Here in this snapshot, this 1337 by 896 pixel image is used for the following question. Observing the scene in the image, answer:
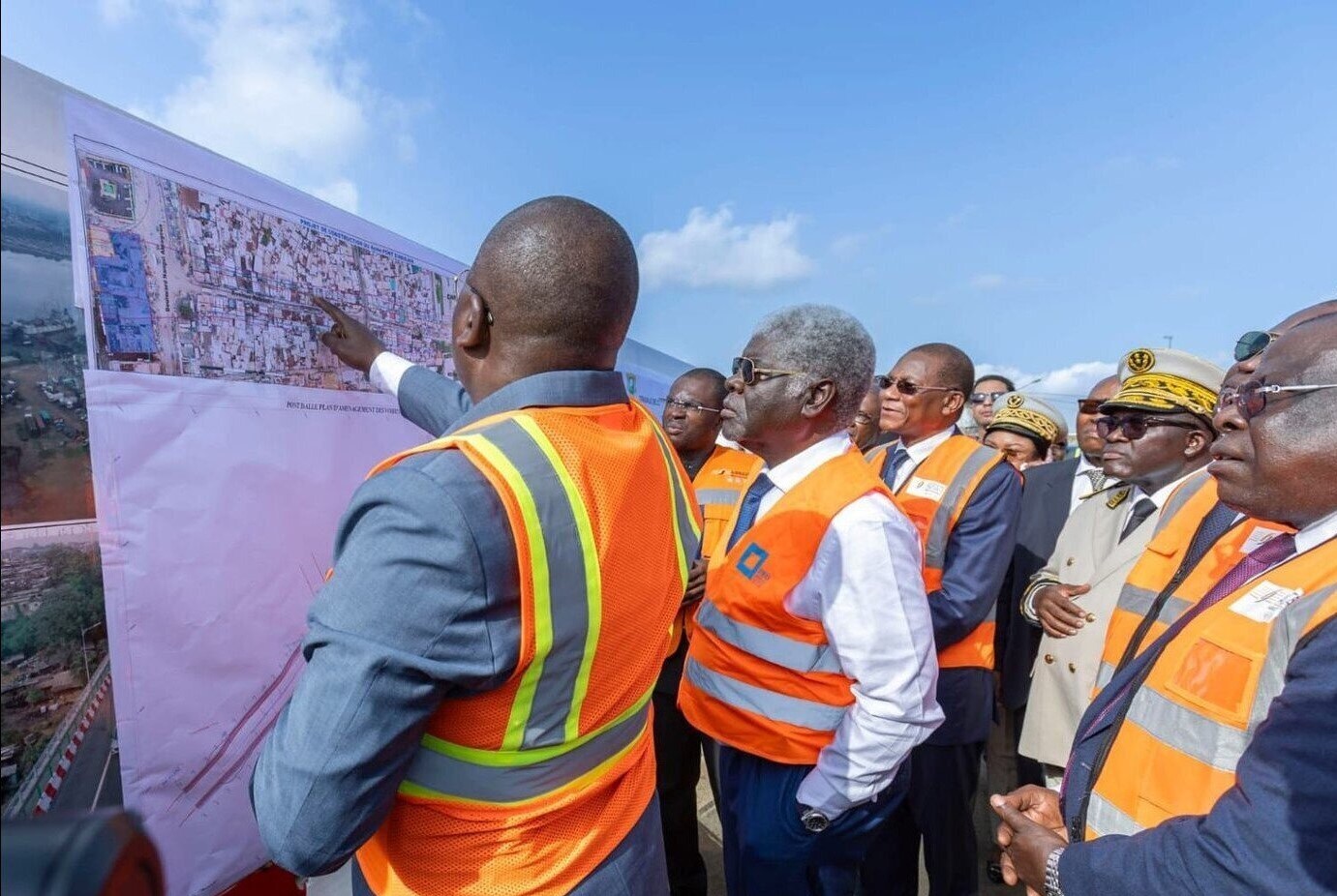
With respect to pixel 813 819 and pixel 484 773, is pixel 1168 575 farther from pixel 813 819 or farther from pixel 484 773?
pixel 484 773

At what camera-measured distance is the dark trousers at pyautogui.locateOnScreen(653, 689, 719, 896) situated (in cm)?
306

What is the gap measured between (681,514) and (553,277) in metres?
0.58

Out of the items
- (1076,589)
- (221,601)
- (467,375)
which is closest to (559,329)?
(467,375)

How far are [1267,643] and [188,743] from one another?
2.13m

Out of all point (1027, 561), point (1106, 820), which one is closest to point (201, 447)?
point (1106, 820)

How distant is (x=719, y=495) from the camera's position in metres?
3.67

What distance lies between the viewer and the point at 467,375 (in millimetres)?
1278

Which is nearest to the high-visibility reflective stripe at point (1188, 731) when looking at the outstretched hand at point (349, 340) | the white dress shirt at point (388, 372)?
the white dress shirt at point (388, 372)

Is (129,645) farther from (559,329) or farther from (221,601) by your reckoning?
(559,329)

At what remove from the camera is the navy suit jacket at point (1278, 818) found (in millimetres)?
953

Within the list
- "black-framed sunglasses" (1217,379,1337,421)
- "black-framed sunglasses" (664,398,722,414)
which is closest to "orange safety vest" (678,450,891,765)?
"black-framed sunglasses" (1217,379,1337,421)

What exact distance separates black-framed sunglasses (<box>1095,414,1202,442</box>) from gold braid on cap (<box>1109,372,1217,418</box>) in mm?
49

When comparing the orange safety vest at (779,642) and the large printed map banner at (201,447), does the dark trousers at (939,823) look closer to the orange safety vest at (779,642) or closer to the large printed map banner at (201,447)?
the orange safety vest at (779,642)

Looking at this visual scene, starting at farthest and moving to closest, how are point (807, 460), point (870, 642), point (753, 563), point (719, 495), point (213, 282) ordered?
1. point (719, 495)
2. point (807, 460)
3. point (753, 563)
4. point (870, 642)
5. point (213, 282)
